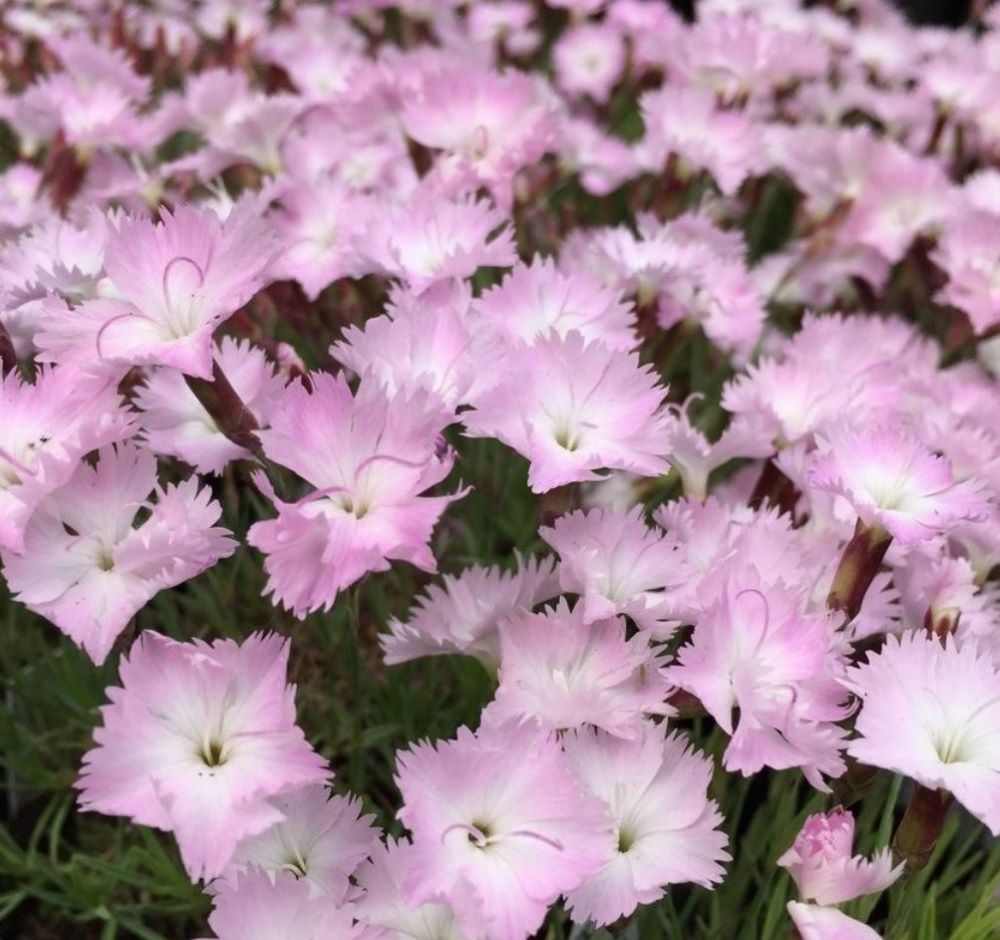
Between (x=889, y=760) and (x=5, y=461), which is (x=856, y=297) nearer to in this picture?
(x=889, y=760)

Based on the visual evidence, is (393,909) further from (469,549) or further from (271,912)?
(469,549)

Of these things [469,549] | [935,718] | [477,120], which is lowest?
[469,549]

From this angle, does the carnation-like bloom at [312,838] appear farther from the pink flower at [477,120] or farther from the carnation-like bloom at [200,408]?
the pink flower at [477,120]

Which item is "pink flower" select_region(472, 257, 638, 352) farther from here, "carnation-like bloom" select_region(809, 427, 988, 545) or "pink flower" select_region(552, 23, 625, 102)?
"pink flower" select_region(552, 23, 625, 102)

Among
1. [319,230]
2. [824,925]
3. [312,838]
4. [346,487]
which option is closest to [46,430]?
[346,487]

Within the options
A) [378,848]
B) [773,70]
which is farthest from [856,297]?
[378,848]

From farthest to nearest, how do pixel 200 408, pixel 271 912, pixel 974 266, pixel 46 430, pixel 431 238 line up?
pixel 974 266 < pixel 431 238 < pixel 200 408 < pixel 46 430 < pixel 271 912

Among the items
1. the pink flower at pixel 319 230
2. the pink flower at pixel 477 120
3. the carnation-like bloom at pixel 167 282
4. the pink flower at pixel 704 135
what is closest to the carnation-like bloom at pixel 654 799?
the carnation-like bloom at pixel 167 282
